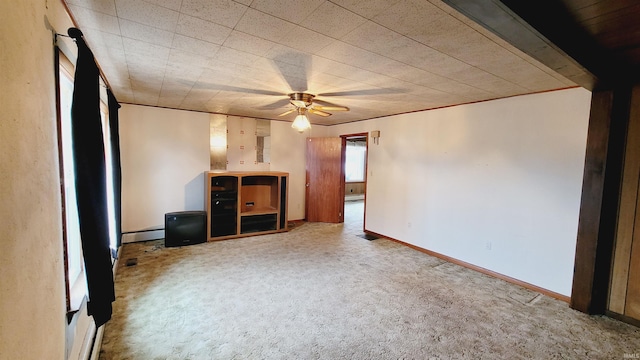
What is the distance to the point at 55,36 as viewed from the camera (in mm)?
1377

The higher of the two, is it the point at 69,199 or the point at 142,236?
the point at 69,199

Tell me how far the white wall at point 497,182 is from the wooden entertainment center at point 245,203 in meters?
2.20

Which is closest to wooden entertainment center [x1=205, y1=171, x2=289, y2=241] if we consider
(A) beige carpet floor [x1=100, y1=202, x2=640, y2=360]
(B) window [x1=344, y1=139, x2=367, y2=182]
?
(A) beige carpet floor [x1=100, y1=202, x2=640, y2=360]

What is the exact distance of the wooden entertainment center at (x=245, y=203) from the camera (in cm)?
481

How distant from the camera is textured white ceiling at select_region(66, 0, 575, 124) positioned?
1621mm

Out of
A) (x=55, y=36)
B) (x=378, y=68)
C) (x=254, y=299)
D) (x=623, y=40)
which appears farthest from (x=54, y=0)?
(x=623, y=40)

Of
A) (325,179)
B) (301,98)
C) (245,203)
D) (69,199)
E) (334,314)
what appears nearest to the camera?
(69,199)

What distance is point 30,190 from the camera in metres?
1.03

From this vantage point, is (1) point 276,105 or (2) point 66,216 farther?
(1) point 276,105

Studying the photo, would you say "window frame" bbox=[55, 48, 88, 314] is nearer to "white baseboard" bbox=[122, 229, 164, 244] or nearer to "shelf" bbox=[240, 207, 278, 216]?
"white baseboard" bbox=[122, 229, 164, 244]

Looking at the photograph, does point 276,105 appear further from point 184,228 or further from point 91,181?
point 91,181

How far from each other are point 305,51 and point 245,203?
389 cm

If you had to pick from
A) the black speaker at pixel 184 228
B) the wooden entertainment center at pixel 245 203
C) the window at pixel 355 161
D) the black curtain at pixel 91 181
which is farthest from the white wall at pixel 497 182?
the window at pixel 355 161

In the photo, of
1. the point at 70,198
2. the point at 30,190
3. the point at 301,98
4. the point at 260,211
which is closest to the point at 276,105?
the point at 301,98
